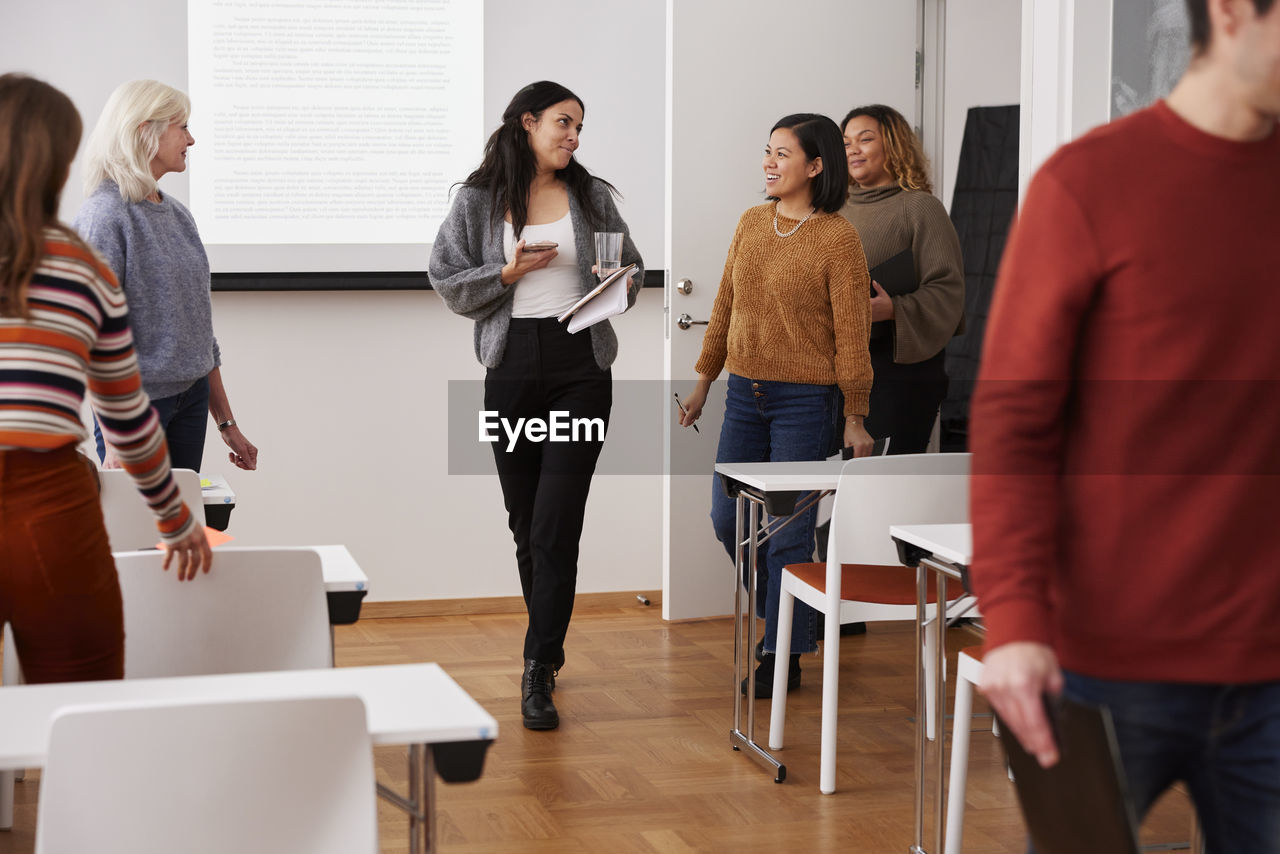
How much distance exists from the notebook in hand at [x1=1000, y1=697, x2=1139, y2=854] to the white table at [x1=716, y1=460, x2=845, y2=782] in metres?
1.84

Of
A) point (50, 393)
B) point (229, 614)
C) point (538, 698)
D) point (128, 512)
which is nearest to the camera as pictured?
point (50, 393)

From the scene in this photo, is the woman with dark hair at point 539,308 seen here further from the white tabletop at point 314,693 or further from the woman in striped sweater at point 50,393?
the white tabletop at point 314,693

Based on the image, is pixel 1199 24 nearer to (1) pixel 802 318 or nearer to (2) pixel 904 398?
(1) pixel 802 318

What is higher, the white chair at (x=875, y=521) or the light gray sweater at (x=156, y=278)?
the light gray sweater at (x=156, y=278)

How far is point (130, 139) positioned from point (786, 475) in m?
1.75

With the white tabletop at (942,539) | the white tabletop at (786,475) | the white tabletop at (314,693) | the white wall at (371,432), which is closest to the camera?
the white tabletop at (314,693)

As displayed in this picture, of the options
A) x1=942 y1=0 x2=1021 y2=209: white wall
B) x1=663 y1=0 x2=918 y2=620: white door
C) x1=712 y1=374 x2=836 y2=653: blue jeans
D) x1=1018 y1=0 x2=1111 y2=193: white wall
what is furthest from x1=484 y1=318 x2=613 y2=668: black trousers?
x1=942 y1=0 x2=1021 y2=209: white wall

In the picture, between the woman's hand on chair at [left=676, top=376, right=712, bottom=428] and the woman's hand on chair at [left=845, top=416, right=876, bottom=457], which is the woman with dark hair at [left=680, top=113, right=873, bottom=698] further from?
the woman's hand on chair at [left=676, top=376, right=712, bottom=428]

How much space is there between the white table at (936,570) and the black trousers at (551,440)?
1.13 metres

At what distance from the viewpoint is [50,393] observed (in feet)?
5.89

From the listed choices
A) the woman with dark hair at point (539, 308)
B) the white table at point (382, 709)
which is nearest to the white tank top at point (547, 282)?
the woman with dark hair at point (539, 308)

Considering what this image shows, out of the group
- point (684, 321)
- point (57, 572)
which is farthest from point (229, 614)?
point (684, 321)

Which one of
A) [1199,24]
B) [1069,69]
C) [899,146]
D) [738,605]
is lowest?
[738,605]

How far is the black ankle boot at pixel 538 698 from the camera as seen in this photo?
11.5ft
